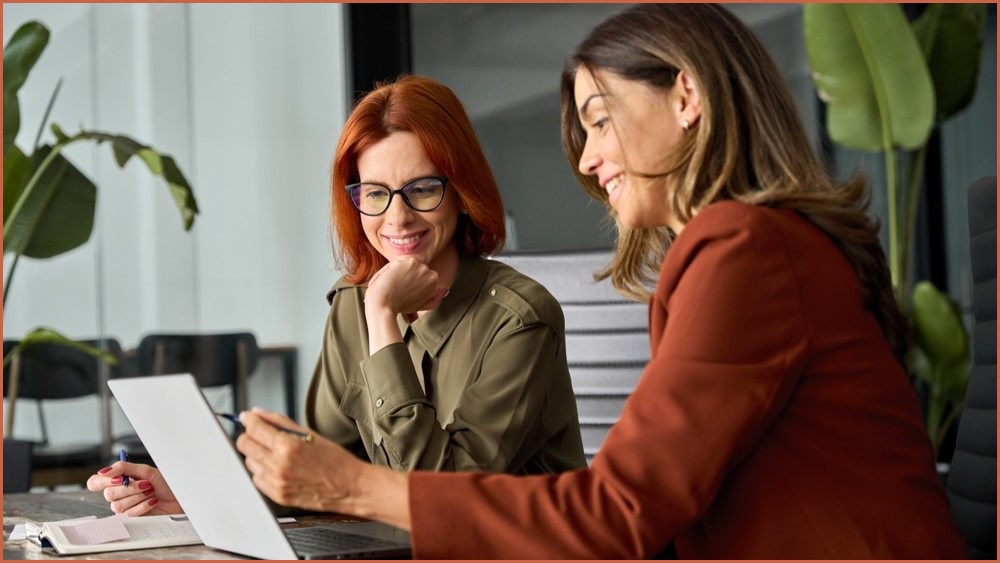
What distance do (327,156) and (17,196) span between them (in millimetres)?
1413

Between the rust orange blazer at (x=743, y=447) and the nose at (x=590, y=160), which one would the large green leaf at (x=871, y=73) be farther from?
the rust orange blazer at (x=743, y=447)

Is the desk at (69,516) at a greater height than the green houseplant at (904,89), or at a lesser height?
lesser

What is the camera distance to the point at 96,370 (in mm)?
4203

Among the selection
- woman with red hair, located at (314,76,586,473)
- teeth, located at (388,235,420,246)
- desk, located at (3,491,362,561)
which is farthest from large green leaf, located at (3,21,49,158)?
teeth, located at (388,235,420,246)

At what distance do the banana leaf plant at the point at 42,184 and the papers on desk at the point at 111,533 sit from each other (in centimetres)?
208

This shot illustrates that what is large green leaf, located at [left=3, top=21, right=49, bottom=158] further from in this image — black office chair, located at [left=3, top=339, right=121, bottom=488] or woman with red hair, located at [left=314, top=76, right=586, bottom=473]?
woman with red hair, located at [left=314, top=76, right=586, bottom=473]

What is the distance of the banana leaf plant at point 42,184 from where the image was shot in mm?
3336

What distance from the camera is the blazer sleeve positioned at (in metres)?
1.03

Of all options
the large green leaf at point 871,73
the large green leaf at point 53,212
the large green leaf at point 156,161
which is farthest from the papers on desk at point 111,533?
the large green leaf at point 871,73

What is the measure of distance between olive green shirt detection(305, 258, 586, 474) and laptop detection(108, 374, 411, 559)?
0.22 metres

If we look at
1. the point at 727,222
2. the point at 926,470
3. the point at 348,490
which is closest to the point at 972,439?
the point at 926,470

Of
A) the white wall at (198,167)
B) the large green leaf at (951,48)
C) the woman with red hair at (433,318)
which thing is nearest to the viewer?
the woman with red hair at (433,318)

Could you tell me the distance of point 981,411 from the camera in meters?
A: 1.47

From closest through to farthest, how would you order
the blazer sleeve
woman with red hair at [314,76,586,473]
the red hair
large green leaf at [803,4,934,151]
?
the blazer sleeve, woman with red hair at [314,76,586,473], the red hair, large green leaf at [803,4,934,151]
